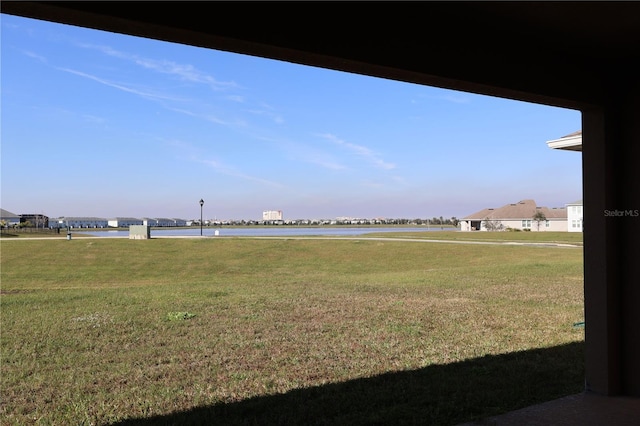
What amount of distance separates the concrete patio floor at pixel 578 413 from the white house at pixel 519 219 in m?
61.7

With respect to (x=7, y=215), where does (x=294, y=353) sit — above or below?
below

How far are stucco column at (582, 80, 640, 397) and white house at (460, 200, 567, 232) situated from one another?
61.5 metres

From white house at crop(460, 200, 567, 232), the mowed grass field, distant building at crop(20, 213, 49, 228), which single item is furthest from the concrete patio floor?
distant building at crop(20, 213, 49, 228)

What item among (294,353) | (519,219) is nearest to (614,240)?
(294,353)

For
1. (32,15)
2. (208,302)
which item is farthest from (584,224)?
(208,302)

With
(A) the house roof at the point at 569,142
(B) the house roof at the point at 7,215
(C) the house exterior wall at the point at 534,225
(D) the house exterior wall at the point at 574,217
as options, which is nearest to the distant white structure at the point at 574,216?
(D) the house exterior wall at the point at 574,217

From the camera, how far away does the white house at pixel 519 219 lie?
62.1 metres

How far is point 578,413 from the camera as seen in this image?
3.74 meters

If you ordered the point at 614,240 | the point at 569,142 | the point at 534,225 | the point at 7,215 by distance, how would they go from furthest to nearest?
1. the point at 7,215
2. the point at 534,225
3. the point at 569,142
4. the point at 614,240

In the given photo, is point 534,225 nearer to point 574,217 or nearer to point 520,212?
point 520,212

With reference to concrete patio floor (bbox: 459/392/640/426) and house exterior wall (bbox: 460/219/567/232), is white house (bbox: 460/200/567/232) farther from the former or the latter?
concrete patio floor (bbox: 459/392/640/426)

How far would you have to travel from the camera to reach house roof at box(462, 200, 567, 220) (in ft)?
213

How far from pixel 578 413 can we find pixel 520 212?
67.2m

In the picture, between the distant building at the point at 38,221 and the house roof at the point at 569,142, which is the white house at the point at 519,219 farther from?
the house roof at the point at 569,142
